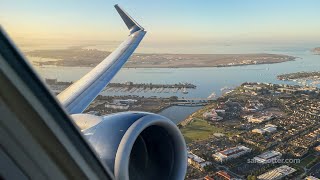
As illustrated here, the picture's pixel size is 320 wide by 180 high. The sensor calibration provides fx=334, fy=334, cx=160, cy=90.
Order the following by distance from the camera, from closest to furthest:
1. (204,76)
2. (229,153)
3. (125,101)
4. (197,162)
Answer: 1. (197,162)
2. (229,153)
3. (125,101)
4. (204,76)

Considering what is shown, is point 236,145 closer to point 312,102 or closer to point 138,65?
point 312,102

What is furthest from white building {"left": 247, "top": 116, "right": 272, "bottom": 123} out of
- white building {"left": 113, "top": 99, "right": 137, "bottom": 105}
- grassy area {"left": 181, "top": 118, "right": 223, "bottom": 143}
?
white building {"left": 113, "top": 99, "right": 137, "bottom": 105}

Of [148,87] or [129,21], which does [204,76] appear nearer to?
[148,87]

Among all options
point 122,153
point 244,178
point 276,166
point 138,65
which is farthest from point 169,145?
point 138,65

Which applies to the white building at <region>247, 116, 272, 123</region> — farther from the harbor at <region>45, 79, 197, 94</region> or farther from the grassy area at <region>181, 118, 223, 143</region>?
the harbor at <region>45, 79, 197, 94</region>

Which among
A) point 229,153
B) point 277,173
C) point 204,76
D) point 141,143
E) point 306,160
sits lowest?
point 306,160

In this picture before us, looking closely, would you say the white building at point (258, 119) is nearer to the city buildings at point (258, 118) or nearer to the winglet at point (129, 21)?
the city buildings at point (258, 118)

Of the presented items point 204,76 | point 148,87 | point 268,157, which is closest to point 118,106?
point 268,157

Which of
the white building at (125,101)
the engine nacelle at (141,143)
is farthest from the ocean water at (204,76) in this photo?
the engine nacelle at (141,143)
